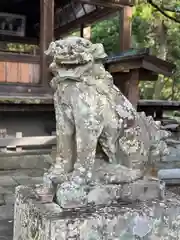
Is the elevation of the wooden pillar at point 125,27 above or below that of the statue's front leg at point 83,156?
above

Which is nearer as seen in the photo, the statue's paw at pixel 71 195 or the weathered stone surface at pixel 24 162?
the statue's paw at pixel 71 195

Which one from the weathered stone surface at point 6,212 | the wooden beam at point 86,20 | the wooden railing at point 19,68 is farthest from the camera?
the wooden beam at point 86,20

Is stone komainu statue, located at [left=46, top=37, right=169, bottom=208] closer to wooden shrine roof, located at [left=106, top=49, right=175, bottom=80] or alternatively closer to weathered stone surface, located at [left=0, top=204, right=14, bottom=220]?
weathered stone surface, located at [left=0, top=204, right=14, bottom=220]

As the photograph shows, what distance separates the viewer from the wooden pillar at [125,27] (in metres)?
7.97

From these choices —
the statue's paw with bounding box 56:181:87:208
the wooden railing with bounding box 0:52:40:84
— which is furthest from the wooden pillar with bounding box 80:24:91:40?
the statue's paw with bounding box 56:181:87:208

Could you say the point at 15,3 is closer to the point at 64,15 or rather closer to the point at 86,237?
the point at 64,15

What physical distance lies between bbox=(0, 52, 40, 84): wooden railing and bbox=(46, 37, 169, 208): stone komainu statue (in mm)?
4793

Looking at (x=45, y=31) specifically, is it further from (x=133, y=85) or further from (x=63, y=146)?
(x=63, y=146)

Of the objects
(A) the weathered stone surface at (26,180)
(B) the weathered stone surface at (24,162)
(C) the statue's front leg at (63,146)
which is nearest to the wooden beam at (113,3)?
(B) the weathered stone surface at (24,162)

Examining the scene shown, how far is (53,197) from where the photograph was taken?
2.31 meters

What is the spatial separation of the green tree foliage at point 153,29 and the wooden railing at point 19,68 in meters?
2.86

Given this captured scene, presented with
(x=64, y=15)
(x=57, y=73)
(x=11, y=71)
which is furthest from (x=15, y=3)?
(x=57, y=73)

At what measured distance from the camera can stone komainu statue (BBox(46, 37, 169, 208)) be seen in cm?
226

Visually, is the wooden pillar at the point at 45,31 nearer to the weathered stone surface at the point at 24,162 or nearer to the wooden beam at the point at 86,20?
the weathered stone surface at the point at 24,162
